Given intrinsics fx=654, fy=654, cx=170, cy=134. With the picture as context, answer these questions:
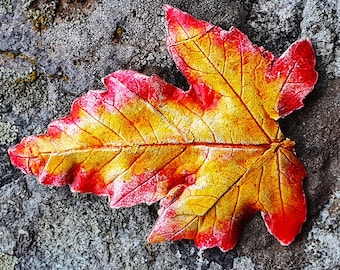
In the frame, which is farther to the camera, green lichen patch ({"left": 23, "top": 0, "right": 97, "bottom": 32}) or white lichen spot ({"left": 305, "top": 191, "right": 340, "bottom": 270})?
green lichen patch ({"left": 23, "top": 0, "right": 97, "bottom": 32})

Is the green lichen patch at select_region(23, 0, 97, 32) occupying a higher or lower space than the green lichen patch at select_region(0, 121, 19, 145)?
higher

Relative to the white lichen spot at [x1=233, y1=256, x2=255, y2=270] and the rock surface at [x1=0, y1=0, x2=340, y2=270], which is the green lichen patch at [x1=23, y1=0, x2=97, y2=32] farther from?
the white lichen spot at [x1=233, y1=256, x2=255, y2=270]

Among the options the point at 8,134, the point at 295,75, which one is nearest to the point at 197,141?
the point at 295,75

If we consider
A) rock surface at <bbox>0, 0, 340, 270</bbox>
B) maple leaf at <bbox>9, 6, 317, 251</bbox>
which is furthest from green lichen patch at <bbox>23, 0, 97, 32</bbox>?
maple leaf at <bbox>9, 6, 317, 251</bbox>

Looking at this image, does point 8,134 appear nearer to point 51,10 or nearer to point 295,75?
point 51,10

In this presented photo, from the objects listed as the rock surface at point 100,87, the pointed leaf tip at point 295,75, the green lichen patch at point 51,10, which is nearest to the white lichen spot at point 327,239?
Answer: the rock surface at point 100,87

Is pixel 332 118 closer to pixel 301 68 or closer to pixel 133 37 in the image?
pixel 301 68
